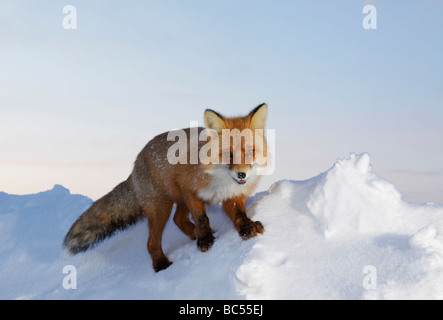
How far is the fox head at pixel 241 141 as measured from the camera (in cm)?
392

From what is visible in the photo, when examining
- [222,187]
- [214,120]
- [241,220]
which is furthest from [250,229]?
[214,120]

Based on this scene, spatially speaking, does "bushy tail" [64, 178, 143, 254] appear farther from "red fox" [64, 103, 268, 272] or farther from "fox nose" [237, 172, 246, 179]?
"fox nose" [237, 172, 246, 179]

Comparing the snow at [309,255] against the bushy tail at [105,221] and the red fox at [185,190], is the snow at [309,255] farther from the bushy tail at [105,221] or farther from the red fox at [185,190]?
the bushy tail at [105,221]

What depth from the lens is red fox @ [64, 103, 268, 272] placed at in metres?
4.10

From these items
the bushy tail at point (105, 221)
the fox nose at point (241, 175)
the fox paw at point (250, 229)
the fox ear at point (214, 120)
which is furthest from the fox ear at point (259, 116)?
the bushy tail at point (105, 221)

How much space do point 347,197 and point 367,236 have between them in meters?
0.44

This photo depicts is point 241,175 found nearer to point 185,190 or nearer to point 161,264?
point 185,190

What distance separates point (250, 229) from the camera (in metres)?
4.11

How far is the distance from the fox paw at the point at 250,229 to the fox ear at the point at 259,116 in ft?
3.35

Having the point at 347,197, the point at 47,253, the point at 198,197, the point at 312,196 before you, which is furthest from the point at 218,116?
the point at 47,253

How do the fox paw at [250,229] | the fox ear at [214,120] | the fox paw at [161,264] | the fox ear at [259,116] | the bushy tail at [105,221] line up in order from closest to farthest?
the fox paw at [250,229]
the fox ear at [214,120]
the fox ear at [259,116]
the fox paw at [161,264]
the bushy tail at [105,221]

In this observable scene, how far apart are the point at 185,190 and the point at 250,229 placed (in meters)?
0.88

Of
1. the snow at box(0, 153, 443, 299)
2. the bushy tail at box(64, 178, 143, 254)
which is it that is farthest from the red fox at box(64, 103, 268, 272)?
the snow at box(0, 153, 443, 299)

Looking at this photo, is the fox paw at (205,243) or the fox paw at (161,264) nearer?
the fox paw at (205,243)
